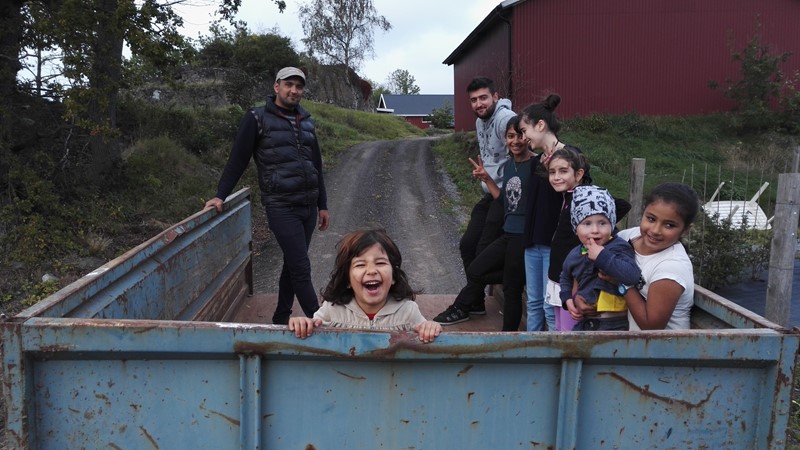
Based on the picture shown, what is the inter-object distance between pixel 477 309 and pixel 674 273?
187 cm

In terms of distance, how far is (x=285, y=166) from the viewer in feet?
12.1

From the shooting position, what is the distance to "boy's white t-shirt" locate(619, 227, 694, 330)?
2.24 m

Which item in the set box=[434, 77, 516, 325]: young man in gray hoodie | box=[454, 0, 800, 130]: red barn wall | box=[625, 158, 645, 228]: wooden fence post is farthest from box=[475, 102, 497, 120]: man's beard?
box=[454, 0, 800, 130]: red barn wall

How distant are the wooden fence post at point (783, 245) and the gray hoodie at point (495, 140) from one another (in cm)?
235

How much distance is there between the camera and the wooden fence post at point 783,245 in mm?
4535

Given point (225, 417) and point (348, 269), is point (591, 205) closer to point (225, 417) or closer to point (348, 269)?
point (348, 269)

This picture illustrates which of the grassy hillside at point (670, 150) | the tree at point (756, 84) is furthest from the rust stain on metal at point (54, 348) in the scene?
the tree at point (756, 84)

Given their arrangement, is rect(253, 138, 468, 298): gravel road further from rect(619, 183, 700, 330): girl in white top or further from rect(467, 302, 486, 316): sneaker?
rect(619, 183, 700, 330): girl in white top

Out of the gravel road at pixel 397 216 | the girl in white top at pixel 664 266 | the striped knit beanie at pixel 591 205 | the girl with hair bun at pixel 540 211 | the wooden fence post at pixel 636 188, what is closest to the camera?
the girl in white top at pixel 664 266

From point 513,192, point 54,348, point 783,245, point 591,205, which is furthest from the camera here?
point 783,245

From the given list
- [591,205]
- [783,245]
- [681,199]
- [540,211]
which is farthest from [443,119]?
[681,199]

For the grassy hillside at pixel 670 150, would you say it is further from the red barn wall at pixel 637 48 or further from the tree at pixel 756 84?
the red barn wall at pixel 637 48

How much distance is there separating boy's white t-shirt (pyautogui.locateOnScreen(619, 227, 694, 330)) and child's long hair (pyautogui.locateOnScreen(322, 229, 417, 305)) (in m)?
0.91

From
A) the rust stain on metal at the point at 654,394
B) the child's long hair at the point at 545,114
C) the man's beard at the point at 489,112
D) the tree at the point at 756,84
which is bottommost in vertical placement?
the rust stain on metal at the point at 654,394
